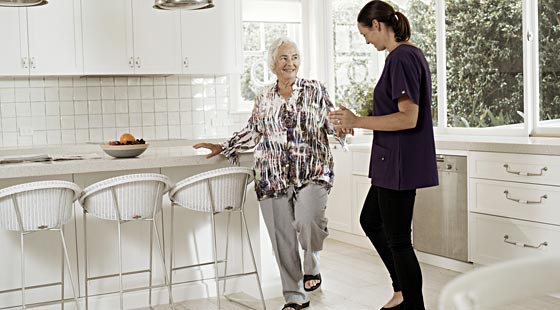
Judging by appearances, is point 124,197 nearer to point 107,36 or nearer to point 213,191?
point 213,191

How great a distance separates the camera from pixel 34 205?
3508 mm

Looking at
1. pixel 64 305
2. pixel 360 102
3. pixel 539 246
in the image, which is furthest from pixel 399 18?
pixel 360 102

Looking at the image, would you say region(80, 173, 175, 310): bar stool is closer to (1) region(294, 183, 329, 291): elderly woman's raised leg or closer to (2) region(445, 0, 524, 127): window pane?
(1) region(294, 183, 329, 291): elderly woman's raised leg

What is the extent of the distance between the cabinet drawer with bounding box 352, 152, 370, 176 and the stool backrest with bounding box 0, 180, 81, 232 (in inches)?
106

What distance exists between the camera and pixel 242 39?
6660mm

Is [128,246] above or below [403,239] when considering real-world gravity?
below

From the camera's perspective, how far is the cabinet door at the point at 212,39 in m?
6.40

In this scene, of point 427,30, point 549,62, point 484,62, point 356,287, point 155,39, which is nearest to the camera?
point 356,287

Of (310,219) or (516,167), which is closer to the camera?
(310,219)

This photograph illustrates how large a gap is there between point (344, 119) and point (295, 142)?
0.46m

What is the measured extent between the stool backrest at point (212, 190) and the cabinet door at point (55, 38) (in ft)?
8.28

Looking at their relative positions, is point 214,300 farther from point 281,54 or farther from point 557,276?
point 557,276

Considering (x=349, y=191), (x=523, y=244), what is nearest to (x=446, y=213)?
(x=523, y=244)

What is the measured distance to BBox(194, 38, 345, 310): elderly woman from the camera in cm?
406
